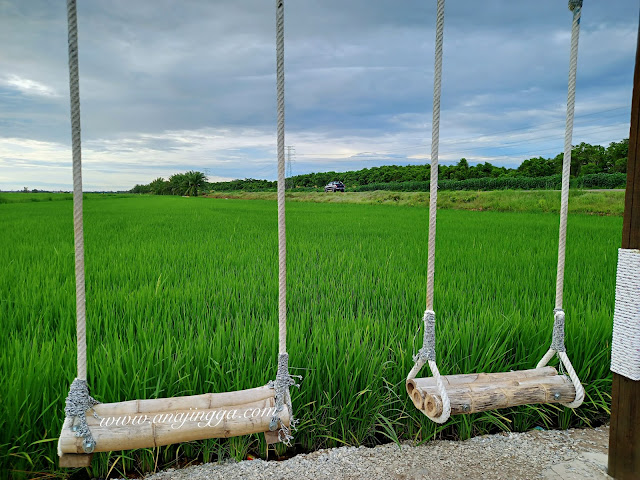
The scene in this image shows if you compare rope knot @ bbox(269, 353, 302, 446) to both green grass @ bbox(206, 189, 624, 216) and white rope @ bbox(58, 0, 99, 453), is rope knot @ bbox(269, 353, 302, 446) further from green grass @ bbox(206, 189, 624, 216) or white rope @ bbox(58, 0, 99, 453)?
green grass @ bbox(206, 189, 624, 216)

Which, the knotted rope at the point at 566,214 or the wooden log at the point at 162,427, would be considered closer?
the wooden log at the point at 162,427

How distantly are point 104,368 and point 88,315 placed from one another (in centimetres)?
84

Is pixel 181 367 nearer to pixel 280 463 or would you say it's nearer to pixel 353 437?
pixel 280 463

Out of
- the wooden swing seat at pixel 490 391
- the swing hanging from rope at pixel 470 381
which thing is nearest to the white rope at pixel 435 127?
the swing hanging from rope at pixel 470 381

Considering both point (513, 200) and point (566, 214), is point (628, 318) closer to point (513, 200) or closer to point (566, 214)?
point (566, 214)

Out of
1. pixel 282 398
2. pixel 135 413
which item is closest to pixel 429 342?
pixel 282 398

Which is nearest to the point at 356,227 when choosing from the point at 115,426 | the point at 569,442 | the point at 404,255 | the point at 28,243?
the point at 404,255

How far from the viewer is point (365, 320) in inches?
93.4

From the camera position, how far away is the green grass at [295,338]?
5.84 ft

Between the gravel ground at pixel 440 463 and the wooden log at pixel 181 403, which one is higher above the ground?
the wooden log at pixel 181 403

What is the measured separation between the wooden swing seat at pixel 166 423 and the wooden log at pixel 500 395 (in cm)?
54

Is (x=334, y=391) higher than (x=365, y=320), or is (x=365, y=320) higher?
(x=365, y=320)

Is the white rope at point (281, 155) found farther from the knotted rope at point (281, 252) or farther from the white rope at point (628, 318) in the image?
the white rope at point (628, 318)

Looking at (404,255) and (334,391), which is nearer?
(334,391)
